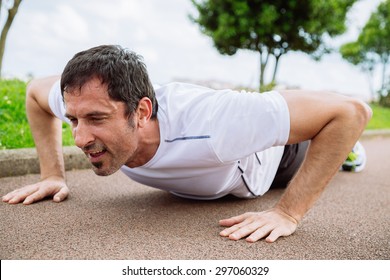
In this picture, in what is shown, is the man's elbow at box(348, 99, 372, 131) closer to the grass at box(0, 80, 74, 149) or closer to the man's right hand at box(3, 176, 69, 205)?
the man's right hand at box(3, 176, 69, 205)

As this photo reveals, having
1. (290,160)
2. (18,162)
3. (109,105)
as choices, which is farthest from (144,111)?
(18,162)

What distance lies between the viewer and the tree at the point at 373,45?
2442cm

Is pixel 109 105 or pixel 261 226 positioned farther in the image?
pixel 261 226

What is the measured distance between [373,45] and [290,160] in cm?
2476

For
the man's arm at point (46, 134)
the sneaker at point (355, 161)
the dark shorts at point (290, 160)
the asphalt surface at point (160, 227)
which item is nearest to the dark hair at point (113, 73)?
the asphalt surface at point (160, 227)

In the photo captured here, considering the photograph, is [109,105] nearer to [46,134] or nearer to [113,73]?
[113,73]

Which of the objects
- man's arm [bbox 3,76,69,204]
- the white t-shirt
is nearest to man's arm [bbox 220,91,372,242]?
the white t-shirt

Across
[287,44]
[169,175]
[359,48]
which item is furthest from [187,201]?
[359,48]

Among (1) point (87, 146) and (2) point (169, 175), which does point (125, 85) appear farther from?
(2) point (169, 175)

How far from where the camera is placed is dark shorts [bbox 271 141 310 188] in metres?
3.57

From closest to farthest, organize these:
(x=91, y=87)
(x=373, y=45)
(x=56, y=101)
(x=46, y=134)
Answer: (x=91, y=87) → (x=56, y=101) → (x=46, y=134) → (x=373, y=45)

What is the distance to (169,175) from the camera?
2.76 meters

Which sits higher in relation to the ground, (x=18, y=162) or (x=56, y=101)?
(x=56, y=101)

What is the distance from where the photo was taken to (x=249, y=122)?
7.68 ft
